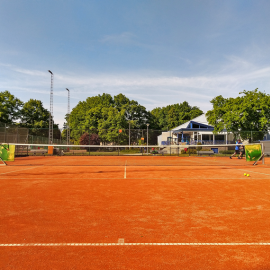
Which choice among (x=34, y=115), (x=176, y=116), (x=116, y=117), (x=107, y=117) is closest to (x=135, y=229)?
(x=116, y=117)

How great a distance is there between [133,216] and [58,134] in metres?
34.3

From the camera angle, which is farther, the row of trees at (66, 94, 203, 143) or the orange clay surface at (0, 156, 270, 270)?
the row of trees at (66, 94, 203, 143)

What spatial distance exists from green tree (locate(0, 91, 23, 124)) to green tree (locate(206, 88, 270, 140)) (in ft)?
142

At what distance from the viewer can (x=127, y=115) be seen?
6600 cm

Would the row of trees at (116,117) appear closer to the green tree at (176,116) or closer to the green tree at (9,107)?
the green tree at (176,116)

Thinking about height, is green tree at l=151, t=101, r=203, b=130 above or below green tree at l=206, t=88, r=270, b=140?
above

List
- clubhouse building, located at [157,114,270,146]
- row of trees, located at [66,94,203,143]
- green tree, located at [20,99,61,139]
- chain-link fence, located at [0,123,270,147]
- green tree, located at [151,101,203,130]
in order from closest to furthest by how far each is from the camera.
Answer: chain-link fence, located at [0,123,270,147]
row of trees, located at [66,94,203,143]
clubhouse building, located at [157,114,270,146]
green tree, located at [20,99,61,139]
green tree, located at [151,101,203,130]

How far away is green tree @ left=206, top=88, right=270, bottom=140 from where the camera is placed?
1066 inches

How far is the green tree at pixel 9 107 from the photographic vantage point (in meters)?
48.2

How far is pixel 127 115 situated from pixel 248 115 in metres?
41.8

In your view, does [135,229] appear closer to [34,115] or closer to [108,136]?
[108,136]

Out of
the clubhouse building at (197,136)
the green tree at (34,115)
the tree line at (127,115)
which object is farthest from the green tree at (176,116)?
the green tree at (34,115)

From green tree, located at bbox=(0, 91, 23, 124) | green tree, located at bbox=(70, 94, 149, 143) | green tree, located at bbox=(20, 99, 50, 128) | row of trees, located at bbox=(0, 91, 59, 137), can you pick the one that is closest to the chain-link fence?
green tree, located at bbox=(70, 94, 149, 143)

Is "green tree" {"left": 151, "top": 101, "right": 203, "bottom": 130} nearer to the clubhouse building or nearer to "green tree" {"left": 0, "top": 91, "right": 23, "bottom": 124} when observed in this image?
the clubhouse building
